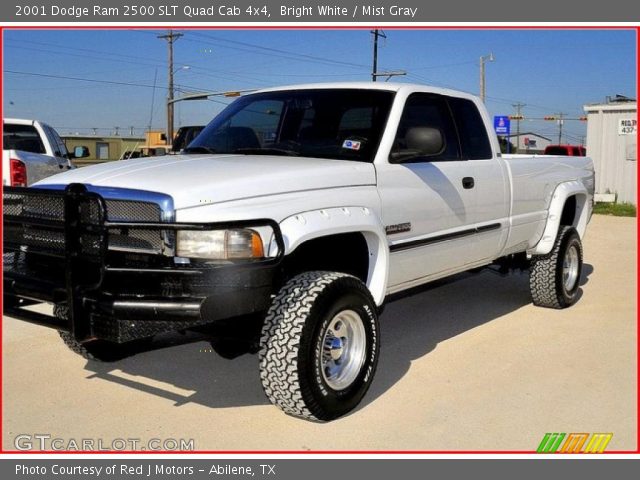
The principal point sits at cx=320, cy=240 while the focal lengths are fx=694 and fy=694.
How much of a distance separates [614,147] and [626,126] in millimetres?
679

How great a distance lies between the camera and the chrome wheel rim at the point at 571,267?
7.13 metres

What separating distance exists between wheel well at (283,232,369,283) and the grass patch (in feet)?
48.4

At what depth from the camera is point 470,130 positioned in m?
5.75

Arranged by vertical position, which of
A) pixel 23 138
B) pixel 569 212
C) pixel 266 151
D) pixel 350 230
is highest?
pixel 23 138

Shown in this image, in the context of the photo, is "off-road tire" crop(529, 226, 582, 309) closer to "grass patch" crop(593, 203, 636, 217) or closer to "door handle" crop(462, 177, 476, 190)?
"door handle" crop(462, 177, 476, 190)

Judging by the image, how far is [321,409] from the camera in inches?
154

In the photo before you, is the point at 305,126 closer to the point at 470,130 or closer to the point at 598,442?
the point at 470,130

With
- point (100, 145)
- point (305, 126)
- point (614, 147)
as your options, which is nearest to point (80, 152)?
point (305, 126)

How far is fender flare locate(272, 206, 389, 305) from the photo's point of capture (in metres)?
3.77

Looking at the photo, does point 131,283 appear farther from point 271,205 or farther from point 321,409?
point 321,409

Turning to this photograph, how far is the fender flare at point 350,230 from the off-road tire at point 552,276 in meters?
2.82

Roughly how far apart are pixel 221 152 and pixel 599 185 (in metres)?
18.5

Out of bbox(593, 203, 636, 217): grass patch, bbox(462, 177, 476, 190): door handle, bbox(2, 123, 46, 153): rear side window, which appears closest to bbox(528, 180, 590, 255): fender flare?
bbox(462, 177, 476, 190): door handle

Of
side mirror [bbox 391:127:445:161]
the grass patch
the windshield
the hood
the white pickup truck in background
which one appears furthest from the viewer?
the grass patch
